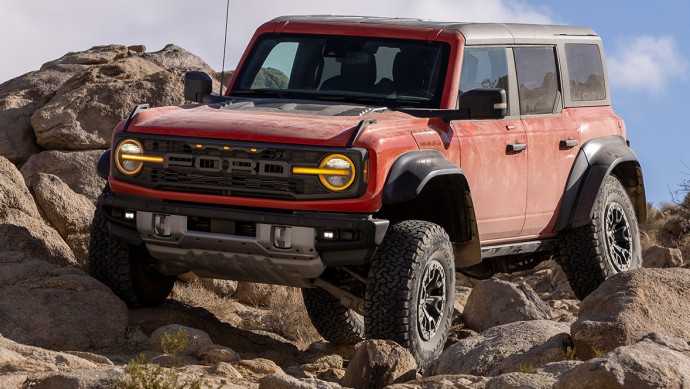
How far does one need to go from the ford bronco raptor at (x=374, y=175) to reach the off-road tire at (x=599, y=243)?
15 mm

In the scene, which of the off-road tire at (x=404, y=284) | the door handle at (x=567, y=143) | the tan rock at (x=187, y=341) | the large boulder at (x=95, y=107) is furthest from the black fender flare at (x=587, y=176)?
the large boulder at (x=95, y=107)

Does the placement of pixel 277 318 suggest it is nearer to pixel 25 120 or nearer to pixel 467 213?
pixel 467 213

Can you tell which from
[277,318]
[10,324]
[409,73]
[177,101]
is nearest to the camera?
[10,324]

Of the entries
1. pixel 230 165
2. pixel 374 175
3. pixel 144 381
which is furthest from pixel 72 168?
pixel 144 381

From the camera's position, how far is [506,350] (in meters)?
7.30

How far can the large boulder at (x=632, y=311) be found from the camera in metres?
7.04

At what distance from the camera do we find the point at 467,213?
877 cm

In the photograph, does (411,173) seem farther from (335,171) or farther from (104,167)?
(104,167)

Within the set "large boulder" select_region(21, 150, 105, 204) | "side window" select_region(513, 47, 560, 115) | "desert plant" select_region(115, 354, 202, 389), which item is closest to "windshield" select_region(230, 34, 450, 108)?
"side window" select_region(513, 47, 560, 115)

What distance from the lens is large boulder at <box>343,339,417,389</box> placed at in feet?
23.5

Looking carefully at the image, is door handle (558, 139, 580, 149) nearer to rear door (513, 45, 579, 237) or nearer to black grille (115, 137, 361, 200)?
rear door (513, 45, 579, 237)

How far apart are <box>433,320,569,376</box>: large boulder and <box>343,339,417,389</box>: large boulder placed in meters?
0.26

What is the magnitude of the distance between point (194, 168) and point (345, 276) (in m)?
1.28

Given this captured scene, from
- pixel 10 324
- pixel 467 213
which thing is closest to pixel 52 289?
pixel 10 324
